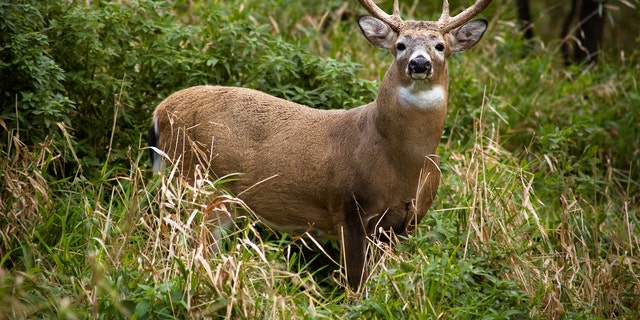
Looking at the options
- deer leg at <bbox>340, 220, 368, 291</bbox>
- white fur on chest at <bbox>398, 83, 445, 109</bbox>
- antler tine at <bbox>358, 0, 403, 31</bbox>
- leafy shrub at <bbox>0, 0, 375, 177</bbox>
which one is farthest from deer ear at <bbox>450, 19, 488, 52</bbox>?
deer leg at <bbox>340, 220, 368, 291</bbox>

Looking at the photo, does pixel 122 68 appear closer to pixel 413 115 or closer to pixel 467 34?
pixel 413 115

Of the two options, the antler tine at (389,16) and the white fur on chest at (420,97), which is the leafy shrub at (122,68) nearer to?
the antler tine at (389,16)

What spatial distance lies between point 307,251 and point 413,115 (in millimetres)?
1297

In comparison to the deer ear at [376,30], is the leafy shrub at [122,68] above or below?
below

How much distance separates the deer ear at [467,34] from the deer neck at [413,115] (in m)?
0.43

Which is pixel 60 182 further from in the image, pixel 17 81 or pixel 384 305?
pixel 384 305

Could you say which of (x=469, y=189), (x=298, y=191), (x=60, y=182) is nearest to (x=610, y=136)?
(x=469, y=189)

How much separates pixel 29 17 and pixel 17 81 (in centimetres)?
39

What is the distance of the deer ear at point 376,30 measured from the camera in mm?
5742

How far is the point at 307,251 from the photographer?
242 inches

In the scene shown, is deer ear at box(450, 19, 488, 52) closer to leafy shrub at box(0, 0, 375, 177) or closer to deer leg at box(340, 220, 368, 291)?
leafy shrub at box(0, 0, 375, 177)

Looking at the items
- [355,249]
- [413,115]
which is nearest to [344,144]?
[413,115]

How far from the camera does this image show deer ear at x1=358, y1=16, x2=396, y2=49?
18.8 feet

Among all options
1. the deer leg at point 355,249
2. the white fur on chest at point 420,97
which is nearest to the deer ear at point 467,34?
the white fur on chest at point 420,97
